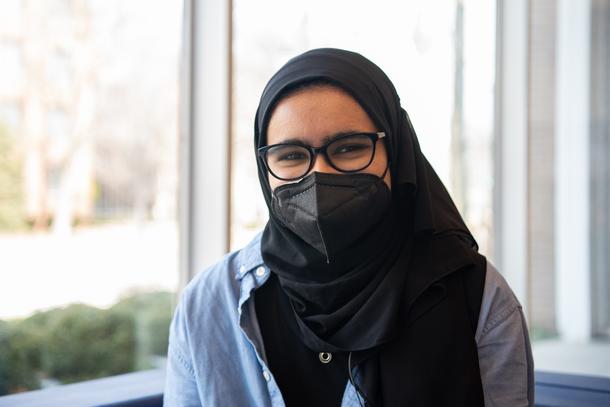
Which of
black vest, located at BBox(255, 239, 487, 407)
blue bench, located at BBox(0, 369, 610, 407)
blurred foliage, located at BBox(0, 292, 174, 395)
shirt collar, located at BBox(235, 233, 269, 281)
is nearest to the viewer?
black vest, located at BBox(255, 239, 487, 407)

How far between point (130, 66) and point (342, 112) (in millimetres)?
1394

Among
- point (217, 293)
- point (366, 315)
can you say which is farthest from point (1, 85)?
point (366, 315)

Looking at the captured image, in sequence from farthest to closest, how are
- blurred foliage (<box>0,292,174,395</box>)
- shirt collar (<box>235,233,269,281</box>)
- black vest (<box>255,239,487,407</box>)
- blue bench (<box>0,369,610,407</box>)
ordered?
blurred foliage (<box>0,292,174,395</box>) < blue bench (<box>0,369,610,407</box>) < shirt collar (<box>235,233,269,281</box>) < black vest (<box>255,239,487,407</box>)

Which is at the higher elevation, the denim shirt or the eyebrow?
the eyebrow

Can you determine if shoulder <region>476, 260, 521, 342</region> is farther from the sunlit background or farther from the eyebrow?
the sunlit background

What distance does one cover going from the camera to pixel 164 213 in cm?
237

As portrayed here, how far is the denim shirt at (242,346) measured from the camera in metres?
1.29

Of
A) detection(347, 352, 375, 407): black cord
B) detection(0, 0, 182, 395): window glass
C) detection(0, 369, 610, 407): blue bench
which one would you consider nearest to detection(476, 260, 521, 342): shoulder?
detection(347, 352, 375, 407): black cord

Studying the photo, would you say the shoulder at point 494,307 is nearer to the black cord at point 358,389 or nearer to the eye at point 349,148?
the black cord at point 358,389

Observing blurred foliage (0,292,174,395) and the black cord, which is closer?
the black cord

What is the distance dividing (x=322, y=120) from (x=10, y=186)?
1257 millimetres

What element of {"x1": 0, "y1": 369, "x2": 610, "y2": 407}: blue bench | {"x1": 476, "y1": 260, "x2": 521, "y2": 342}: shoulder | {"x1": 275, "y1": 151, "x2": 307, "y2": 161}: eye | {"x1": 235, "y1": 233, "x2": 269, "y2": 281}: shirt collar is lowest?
{"x1": 0, "y1": 369, "x2": 610, "y2": 407}: blue bench

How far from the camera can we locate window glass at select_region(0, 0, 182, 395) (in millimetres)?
2018

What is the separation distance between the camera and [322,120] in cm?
125
